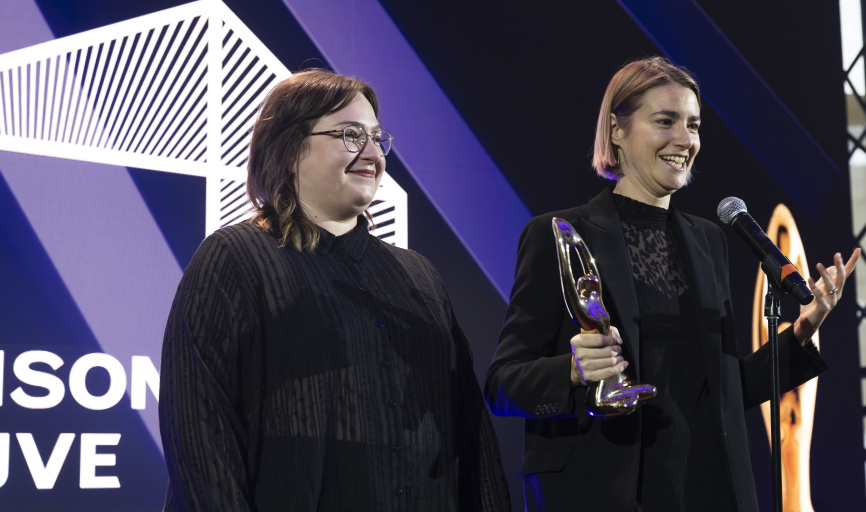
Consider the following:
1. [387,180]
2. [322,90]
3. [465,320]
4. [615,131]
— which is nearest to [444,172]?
[387,180]

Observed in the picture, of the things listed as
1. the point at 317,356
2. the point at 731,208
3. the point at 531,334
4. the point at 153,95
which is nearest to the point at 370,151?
the point at 317,356

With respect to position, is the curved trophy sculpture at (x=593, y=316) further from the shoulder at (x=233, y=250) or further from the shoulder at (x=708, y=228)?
the shoulder at (x=708, y=228)

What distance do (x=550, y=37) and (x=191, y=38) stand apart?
1724mm

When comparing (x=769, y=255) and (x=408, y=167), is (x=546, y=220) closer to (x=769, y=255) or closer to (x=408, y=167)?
(x=769, y=255)

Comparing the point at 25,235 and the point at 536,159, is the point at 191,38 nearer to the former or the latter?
the point at 25,235

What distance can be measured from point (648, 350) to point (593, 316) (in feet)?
1.40

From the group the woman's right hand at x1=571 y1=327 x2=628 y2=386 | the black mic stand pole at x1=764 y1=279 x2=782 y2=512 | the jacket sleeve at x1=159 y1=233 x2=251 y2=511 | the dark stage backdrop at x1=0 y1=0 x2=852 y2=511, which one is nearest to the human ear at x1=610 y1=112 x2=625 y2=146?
the black mic stand pole at x1=764 y1=279 x2=782 y2=512

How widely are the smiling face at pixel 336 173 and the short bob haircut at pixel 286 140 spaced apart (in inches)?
0.8

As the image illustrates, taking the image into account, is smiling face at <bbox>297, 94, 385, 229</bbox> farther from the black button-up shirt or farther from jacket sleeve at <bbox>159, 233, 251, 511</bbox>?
jacket sleeve at <bbox>159, 233, 251, 511</bbox>

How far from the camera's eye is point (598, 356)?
167cm

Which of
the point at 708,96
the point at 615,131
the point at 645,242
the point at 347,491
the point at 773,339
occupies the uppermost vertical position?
the point at 708,96

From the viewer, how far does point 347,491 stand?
1658mm

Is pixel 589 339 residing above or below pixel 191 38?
below

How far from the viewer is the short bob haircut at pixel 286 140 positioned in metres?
1.89
